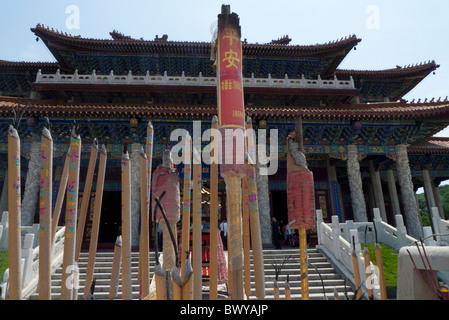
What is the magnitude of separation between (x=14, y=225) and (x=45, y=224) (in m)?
0.14

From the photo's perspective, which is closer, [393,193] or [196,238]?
[196,238]

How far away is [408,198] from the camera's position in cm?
1016

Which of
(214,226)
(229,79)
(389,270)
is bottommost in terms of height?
(389,270)

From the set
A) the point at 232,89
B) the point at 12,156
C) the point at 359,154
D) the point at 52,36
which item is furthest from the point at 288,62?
the point at 12,156

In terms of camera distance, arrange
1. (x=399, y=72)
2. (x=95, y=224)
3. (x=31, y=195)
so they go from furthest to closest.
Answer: (x=399, y=72) → (x=31, y=195) → (x=95, y=224)

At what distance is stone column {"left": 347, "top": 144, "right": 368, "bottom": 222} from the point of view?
9.95 m

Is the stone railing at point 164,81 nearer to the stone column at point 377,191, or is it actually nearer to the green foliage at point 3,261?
the stone column at point 377,191

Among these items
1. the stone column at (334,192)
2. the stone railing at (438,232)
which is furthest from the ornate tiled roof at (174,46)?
the stone railing at (438,232)

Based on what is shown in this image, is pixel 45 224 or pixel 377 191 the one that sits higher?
pixel 377 191

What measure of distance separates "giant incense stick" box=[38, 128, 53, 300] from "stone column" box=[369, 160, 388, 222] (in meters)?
13.0

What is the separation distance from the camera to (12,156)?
155 cm

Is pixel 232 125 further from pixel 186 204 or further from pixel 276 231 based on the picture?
pixel 276 231

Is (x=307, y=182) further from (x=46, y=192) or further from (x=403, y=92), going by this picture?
(x=403, y=92)

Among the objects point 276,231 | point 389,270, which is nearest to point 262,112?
point 276,231
